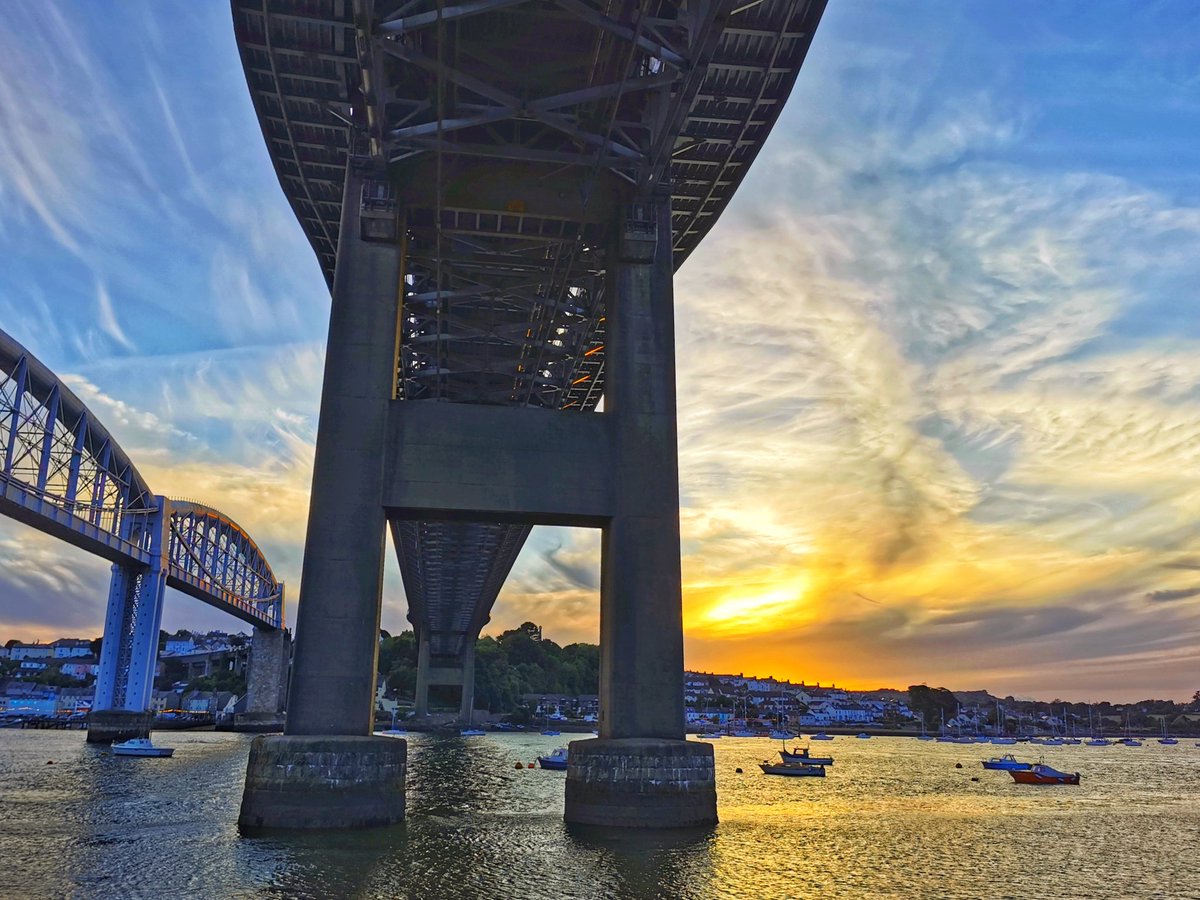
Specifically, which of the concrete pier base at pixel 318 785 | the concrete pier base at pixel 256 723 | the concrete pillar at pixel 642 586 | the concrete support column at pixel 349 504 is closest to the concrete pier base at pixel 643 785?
the concrete pillar at pixel 642 586

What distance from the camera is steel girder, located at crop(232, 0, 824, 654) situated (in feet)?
90.0

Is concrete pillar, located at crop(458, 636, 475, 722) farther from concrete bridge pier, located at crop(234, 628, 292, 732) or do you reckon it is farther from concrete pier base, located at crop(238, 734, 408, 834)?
concrete pier base, located at crop(238, 734, 408, 834)

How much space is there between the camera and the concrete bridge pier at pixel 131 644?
88.8 m

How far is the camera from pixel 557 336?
1971 inches

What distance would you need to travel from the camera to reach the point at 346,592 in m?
28.0

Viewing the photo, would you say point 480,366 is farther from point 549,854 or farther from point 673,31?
point 549,854

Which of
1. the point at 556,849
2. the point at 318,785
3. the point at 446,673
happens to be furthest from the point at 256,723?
the point at 556,849

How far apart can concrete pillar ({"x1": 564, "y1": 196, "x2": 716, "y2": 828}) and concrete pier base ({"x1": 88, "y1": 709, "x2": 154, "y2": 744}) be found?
73.8 m

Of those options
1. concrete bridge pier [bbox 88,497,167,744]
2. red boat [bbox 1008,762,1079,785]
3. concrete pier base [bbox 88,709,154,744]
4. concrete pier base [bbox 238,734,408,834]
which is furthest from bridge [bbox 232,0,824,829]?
concrete pier base [bbox 88,709,154,744]

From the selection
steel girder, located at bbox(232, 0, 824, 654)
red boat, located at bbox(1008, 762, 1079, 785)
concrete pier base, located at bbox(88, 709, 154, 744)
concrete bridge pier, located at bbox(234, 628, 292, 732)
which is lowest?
red boat, located at bbox(1008, 762, 1079, 785)

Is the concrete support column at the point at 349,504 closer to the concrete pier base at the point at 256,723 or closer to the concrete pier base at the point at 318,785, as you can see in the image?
the concrete pier base at the point at 318,785

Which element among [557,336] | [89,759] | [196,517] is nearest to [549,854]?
[557,336]

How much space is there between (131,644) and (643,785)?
78643mm

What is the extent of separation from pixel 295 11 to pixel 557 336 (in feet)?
77.0
